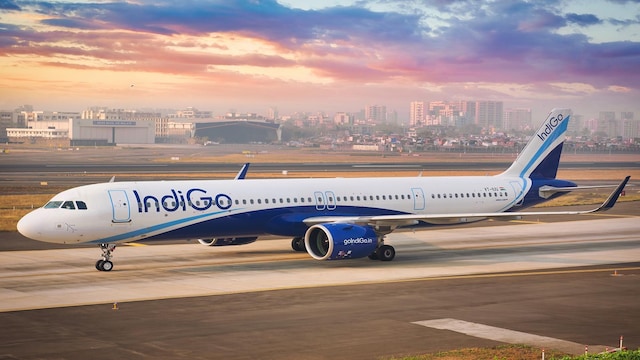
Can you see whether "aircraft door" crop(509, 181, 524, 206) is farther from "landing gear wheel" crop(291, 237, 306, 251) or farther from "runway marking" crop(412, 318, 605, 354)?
"runway marking" crop(412, 318, 605, 354)

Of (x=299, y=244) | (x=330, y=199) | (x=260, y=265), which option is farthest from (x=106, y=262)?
(x=330, y=199)

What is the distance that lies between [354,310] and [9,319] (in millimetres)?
10823

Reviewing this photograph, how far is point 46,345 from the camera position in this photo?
2411cm

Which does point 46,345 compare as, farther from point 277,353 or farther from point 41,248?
point 41,248

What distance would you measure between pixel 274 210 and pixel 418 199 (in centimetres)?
832

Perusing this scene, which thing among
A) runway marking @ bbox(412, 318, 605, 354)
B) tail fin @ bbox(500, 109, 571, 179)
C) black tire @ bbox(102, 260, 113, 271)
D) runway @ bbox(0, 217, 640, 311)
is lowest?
runway @ bbox(0, 217, 640, 311)

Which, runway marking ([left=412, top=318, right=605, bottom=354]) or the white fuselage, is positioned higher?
the white fuselage

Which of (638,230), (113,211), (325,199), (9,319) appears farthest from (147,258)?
(638,230)

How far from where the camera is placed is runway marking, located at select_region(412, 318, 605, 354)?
24344mm

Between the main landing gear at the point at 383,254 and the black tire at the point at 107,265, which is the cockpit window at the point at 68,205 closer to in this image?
the black tire at the point at 107,265

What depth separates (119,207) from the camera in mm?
37188

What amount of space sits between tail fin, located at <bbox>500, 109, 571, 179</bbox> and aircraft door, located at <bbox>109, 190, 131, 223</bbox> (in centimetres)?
2310

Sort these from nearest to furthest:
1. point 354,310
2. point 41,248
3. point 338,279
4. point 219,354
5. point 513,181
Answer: point 219,354
point 354,310
point 338,279
point 41,248
point 513,181

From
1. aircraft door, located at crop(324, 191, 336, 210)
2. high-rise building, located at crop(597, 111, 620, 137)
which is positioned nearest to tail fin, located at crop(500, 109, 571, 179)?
aircraft door, located at crop(324, 191, 336, 210)
